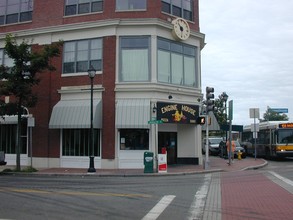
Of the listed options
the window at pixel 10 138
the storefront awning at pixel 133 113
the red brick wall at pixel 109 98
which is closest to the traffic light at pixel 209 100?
the storefront awning at pixel 133 113

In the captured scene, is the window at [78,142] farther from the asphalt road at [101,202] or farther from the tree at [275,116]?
the tree at [275,116]

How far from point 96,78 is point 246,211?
1633 centimetres

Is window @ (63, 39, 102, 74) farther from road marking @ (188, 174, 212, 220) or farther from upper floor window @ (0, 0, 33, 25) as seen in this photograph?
road marking @ (188, 174, 212, 220)

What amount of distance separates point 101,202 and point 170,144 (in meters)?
15.3

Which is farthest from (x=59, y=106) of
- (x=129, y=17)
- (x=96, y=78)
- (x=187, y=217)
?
(x=187, y=217)

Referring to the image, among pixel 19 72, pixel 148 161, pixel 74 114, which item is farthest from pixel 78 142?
pixel 148 161

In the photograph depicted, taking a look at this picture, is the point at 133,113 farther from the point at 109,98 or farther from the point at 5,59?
the point at 5,59

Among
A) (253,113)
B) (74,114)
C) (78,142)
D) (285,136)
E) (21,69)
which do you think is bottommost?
(78,142)

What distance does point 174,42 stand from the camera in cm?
2547

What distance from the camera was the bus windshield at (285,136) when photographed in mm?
29789

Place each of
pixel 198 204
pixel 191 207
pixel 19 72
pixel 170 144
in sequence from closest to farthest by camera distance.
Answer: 1. pixel 191 207
2. pixel 198 204
3. pixel 19 72
4. pixel 170 144

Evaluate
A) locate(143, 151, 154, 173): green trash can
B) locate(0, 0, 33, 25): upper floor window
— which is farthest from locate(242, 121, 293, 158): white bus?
locate(0, 0, 33, 25): upper floor window

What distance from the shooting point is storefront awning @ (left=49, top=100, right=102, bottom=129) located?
23.6 meters

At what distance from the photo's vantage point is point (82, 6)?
2542 centimetres
